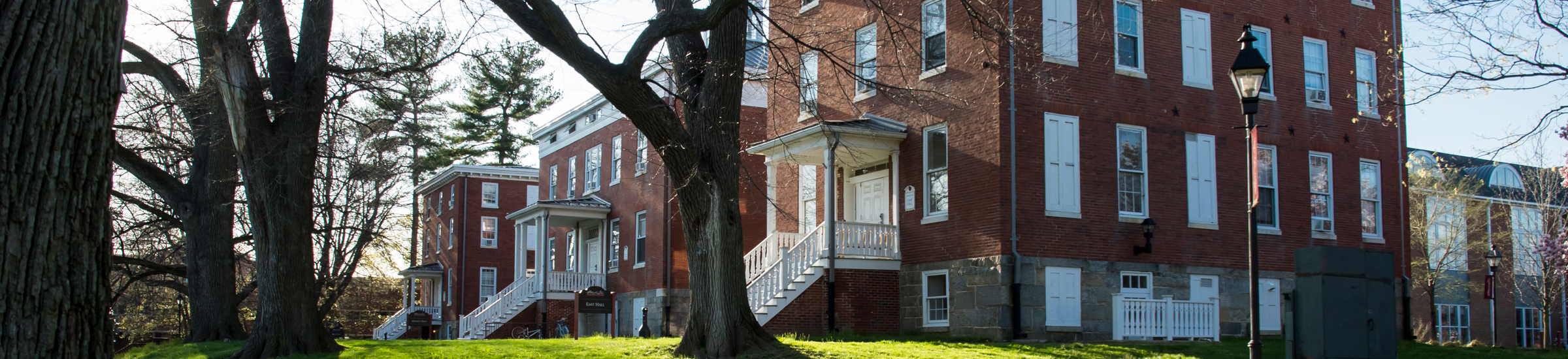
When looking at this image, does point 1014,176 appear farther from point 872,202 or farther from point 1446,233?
point 1446,233

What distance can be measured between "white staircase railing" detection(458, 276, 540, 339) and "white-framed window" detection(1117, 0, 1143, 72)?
17.4 m

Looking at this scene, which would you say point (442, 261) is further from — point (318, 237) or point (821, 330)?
point (821, 330)

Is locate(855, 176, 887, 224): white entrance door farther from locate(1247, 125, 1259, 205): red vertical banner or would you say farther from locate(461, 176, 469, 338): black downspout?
locate(461, 176, 469, 338): black downspout

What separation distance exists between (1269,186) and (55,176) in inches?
802

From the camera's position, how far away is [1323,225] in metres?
21.7

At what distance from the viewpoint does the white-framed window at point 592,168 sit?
3272cm

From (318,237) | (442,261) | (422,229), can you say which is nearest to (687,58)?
(318,237)

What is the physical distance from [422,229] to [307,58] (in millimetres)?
39428

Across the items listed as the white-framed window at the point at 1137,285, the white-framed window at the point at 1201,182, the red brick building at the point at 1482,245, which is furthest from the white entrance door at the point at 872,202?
the red brick building at the point at 1482,245

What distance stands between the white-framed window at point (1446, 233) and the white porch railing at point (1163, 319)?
21.2 m

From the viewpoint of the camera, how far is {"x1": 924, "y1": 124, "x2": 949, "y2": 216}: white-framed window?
19.8 meters

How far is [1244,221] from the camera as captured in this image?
20.8 metres

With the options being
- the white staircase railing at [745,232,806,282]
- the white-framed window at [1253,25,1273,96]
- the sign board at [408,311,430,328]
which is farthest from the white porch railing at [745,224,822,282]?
the sign board at [408,311,430,328]

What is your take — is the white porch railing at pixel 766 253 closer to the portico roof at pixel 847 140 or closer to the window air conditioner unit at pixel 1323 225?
the portico roof at pixel 847 140
